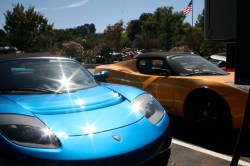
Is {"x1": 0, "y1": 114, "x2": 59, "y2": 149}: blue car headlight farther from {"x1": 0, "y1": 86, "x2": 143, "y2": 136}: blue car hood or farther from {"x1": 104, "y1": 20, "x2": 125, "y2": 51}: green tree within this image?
{"x1": 104, "y1": 20, "x2": 125, "y2": 51}: green tree

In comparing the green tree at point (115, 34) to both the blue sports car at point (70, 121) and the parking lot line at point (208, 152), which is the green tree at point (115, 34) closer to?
the parking lot line at point (208, 152)

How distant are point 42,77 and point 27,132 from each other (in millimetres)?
1168

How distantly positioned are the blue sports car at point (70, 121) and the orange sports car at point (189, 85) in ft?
3.47

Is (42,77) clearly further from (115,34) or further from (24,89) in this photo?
(115,34)

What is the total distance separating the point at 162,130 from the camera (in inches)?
114

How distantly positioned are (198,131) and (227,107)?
728mm

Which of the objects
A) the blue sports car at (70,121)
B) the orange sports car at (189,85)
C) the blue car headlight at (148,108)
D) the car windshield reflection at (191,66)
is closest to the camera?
the blue sports car at (70,121)

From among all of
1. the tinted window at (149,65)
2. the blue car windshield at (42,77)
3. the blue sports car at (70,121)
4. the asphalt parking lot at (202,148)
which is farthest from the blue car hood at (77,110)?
the tinted window at (149,65)

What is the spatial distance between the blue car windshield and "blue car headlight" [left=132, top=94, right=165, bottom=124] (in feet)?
2.25

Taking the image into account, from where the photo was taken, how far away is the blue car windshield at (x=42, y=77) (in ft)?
10.7

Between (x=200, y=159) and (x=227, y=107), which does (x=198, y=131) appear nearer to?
(x=227, y=107)

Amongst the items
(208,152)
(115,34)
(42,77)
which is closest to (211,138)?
(208,152)

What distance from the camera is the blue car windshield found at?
10.7ft

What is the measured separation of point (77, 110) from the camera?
2789 millimetres
